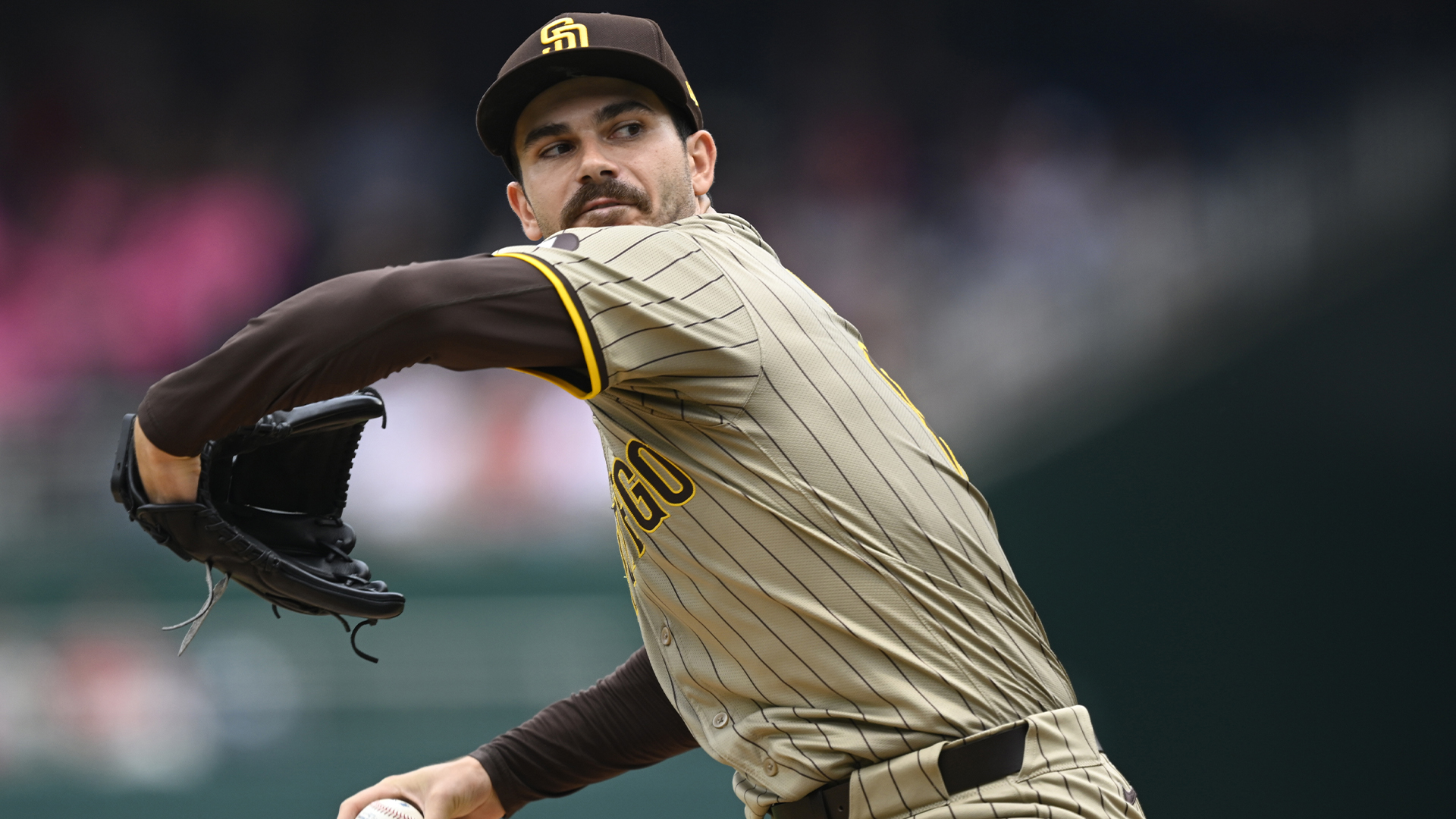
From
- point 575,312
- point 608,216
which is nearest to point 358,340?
point 575,312

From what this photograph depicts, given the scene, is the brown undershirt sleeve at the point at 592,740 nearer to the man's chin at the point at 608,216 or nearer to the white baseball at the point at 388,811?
the white baseball at the point at 388,811

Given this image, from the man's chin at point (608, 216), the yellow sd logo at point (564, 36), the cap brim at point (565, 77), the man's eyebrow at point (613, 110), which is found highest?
the yellow sd logo at point (564, 36)

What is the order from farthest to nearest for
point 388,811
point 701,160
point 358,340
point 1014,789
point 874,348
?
point 874,348 < point 701,160 < point 388,811 < point 1014,789 < point 358,340

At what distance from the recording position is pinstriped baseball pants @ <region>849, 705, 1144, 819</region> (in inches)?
55.0

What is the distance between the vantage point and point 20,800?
423cm

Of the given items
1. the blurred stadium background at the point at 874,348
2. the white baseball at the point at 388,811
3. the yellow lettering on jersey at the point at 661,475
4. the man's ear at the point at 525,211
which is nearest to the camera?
the yellow lettering on jersey at the point at 661,475

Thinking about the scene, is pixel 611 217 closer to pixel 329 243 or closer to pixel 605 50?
pixel 605 50

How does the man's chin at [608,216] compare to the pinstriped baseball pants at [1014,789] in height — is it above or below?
above

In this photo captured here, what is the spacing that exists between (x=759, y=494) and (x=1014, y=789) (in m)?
0.43

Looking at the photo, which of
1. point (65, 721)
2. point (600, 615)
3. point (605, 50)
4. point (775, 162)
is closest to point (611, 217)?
point (605, 50)

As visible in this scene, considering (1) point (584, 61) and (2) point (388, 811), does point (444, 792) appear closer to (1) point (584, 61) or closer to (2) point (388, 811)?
(2) point (388, 811)

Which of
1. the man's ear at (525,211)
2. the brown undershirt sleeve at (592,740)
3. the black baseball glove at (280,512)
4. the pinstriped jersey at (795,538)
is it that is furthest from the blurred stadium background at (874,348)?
the black baseball glove at (280,512)

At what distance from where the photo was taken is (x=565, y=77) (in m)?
1.80

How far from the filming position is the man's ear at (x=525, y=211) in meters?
1.98
